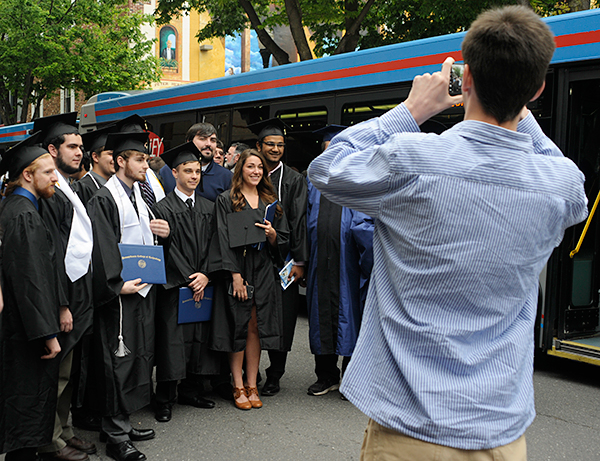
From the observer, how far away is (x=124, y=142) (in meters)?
4.42

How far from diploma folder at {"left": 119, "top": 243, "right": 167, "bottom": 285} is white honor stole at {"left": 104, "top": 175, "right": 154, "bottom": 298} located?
88 millimetres

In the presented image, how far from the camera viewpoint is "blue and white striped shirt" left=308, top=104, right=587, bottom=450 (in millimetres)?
1448

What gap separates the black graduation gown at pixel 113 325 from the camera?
392cm

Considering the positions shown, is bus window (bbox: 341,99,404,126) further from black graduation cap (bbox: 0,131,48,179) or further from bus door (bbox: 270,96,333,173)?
black graduation cap (bbox: 0,131,48,179)

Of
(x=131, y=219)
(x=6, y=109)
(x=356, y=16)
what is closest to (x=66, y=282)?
(x=131, y=219)

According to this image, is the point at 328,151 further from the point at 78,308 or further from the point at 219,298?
the point at 219,298

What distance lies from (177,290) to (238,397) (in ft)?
3.31

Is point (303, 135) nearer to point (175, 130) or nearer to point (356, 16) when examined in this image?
point (175, 130)

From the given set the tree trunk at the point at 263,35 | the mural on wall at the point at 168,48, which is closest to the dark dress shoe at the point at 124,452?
the tree trunk at the point at 263,35

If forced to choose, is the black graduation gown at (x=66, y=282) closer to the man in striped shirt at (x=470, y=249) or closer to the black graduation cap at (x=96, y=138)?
the black graduation cap at (x=96, y=138)

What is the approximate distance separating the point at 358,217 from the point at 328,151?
11.1ft

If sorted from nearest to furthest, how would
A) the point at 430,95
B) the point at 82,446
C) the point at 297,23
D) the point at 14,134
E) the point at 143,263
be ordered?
1. the point at 430,95
2. the point at 82,446
3. the point at 143,263
4. the point at 297,23
5. the point at 14,134

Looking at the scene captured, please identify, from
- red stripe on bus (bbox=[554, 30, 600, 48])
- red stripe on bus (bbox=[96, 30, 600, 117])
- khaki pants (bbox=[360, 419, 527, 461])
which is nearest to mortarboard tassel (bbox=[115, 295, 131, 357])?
khaki pants (bbox=[360, 419, 527, 461])

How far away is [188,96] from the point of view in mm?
10062
